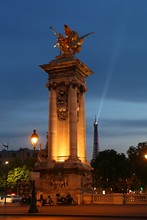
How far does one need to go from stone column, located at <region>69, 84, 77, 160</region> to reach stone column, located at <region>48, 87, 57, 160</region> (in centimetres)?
210

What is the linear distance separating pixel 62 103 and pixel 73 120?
109 inches

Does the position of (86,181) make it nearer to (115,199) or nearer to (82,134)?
(115,199)

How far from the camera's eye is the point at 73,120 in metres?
43.5

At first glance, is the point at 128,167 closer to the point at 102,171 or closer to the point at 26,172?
the point at 102,171

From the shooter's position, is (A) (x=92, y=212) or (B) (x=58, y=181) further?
(B) (x=58, y=181)

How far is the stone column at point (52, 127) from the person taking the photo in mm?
43500

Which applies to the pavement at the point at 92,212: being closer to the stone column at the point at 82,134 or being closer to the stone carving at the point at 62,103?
the stone column at the point at 82,134

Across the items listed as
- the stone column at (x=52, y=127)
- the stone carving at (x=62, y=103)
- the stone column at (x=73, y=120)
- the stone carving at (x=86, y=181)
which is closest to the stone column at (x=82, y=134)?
the stone carving at (x=86, y=181)

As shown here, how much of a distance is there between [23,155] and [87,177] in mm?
113756

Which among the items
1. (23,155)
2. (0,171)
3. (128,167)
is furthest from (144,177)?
(23,155)

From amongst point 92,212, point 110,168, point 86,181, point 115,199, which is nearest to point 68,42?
point 86,181

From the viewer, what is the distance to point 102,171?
3285 inches

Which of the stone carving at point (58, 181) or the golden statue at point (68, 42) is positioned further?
the golden statue at point (68, 42)

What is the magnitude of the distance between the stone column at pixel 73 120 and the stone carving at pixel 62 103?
85 cm
